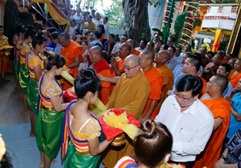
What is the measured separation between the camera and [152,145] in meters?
1.36

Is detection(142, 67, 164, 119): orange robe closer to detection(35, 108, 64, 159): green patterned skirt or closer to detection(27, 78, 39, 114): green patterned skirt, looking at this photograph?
detection(35, 108, 64, 159): green patterned skirt

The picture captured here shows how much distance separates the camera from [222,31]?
8977mm

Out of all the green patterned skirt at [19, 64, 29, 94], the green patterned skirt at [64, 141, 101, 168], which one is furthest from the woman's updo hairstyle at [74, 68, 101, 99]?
the green patterned skirt at [19, 64, 29, 94]

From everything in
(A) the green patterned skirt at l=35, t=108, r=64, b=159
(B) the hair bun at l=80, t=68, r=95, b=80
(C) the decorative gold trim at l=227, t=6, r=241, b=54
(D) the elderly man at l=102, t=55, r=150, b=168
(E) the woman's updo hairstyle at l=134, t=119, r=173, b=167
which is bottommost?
(A) the green patterned skirt at l=35, t=108, r=64, b=159

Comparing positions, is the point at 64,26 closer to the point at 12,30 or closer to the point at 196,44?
the point at 12,30

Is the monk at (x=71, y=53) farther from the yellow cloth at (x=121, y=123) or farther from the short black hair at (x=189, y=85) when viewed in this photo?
the short black hair at (x=189, y=85)

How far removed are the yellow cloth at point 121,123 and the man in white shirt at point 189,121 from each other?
A: 431 millimetres

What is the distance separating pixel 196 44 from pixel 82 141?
9.28m

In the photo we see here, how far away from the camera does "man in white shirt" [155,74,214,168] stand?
2111 millimetres

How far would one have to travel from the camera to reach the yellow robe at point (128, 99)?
9.72 ft

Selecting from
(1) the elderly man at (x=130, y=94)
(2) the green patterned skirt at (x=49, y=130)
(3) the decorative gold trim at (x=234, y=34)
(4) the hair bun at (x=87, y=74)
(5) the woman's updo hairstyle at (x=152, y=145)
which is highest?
(3) the decorative gold trim at (x=234, y=34)

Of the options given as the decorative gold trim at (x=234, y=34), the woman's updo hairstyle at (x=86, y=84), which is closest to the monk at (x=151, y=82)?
the woman's updo hairstyle at (x=86, y=84)

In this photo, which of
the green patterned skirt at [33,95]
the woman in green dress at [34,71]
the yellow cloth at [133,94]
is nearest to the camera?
the yellow cloth at [133,94]

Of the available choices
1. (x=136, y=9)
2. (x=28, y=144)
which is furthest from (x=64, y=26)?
(x=28, y=144)
